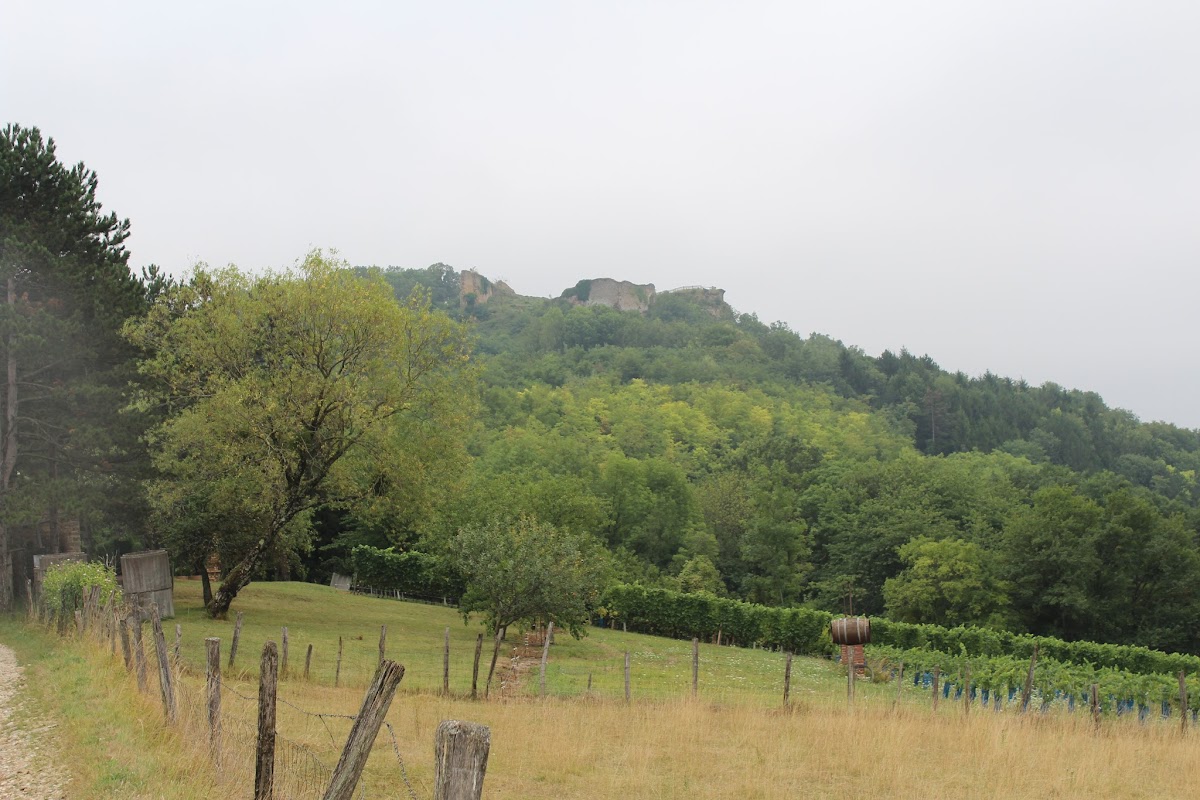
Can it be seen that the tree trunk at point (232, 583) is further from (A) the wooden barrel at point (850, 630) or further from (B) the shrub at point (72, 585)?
(A) the wooden barrel at point (850, 630)

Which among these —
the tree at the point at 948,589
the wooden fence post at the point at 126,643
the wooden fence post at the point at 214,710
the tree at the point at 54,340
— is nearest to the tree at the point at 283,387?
the tree at the point at 54,340

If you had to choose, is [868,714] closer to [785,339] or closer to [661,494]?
[661,494]

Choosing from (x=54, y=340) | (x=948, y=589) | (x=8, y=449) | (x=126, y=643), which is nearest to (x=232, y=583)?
(x=8, y=449)

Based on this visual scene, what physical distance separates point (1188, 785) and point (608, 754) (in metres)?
8.68

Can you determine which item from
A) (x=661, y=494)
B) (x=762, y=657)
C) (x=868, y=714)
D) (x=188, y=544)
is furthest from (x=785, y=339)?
(x=868, y=714)

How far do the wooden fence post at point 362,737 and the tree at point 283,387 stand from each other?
26.7 metres

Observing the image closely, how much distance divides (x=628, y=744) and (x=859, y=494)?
2652 inches

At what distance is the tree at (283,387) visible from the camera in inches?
1262

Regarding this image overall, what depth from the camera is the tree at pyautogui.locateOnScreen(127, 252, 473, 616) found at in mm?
32062

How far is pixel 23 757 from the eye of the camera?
36.6ft

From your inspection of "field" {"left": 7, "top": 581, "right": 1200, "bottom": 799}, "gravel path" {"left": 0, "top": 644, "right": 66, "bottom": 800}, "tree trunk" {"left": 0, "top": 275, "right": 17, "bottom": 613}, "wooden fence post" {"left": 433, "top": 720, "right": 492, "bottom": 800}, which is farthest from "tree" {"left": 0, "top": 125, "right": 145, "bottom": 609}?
"wooden fence post" {"left": 433, "top": 720, "right": 492, "bottom": 800}

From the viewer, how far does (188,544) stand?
119 ft

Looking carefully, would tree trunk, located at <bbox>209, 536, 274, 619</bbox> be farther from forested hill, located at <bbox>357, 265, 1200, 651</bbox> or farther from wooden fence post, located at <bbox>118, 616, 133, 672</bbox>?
wooden fence post, located at <bbox>118, 616, 133, 672</bbox>

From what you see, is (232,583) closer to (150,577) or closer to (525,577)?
(150,577)
